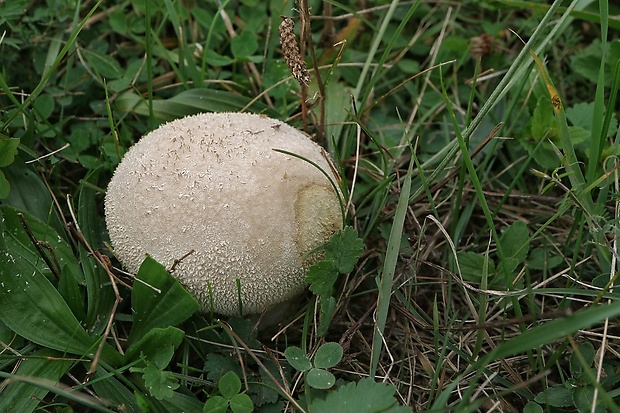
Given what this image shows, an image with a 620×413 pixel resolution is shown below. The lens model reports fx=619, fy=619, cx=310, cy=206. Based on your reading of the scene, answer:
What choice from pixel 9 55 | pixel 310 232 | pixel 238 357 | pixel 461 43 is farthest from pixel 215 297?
pixel 461 43

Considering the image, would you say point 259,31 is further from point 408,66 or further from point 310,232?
point 310,232

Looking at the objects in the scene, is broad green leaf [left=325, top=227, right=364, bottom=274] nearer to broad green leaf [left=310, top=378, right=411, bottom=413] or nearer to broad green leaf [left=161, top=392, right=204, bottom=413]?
broad green leaf [left=310, top=378, right=411, bottom=413]

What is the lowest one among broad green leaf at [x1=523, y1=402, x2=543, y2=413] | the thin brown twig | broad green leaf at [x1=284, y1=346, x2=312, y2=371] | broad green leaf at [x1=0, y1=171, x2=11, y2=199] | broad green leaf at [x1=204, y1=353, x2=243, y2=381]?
broad green leaf at [x1=523, y1=402, x2=543, y2=413]

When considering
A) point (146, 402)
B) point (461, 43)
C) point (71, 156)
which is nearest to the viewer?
point (146, 402)

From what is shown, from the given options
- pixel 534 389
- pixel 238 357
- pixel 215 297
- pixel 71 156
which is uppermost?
pixel 71 156

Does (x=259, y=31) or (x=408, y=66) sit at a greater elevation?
(x=259, y=31)

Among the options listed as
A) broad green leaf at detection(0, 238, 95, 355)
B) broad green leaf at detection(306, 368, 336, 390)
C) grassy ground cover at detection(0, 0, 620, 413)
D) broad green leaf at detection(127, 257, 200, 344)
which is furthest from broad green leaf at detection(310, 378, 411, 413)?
broad green leaf at detection(0, 238, 95, 355)

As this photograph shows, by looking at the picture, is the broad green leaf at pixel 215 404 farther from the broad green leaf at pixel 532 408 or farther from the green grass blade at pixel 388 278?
the broad green leaf at pixel 532 408
